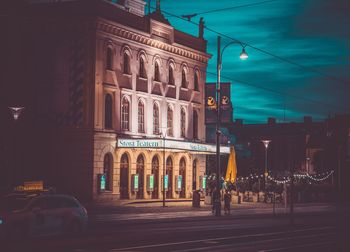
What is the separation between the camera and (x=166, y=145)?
58344 millimetres

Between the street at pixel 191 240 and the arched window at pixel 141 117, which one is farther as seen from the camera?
the arched window at pixel 141 117

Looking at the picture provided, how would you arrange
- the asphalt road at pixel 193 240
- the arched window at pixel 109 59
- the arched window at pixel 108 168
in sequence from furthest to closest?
the arched window at pixel 109 59 → the arched window at pixel 108 168 → the asphalt road at pixel 193 240

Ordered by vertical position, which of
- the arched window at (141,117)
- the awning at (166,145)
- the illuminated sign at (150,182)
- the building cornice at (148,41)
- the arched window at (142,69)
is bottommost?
the illuminated sign at (150,182)

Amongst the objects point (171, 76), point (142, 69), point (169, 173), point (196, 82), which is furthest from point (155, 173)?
point (196, 82)

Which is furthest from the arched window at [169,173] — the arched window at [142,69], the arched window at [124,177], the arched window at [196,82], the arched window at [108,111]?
the arched window at [108,111]

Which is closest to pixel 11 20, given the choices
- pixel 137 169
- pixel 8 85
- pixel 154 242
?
pixel 8 85

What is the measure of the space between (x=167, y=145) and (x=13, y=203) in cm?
3327

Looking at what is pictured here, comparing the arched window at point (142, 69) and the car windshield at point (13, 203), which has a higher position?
the arched window at point (142, 69)

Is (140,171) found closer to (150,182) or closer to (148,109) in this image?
(150,182)

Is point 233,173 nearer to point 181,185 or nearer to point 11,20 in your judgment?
point 181,185

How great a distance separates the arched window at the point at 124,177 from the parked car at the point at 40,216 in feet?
98.7

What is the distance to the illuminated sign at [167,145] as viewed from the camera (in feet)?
185

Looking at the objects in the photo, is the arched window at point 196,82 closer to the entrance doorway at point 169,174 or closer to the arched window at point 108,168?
the entrance doorway at point 169,174

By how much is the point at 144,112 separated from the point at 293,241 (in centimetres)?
3647
